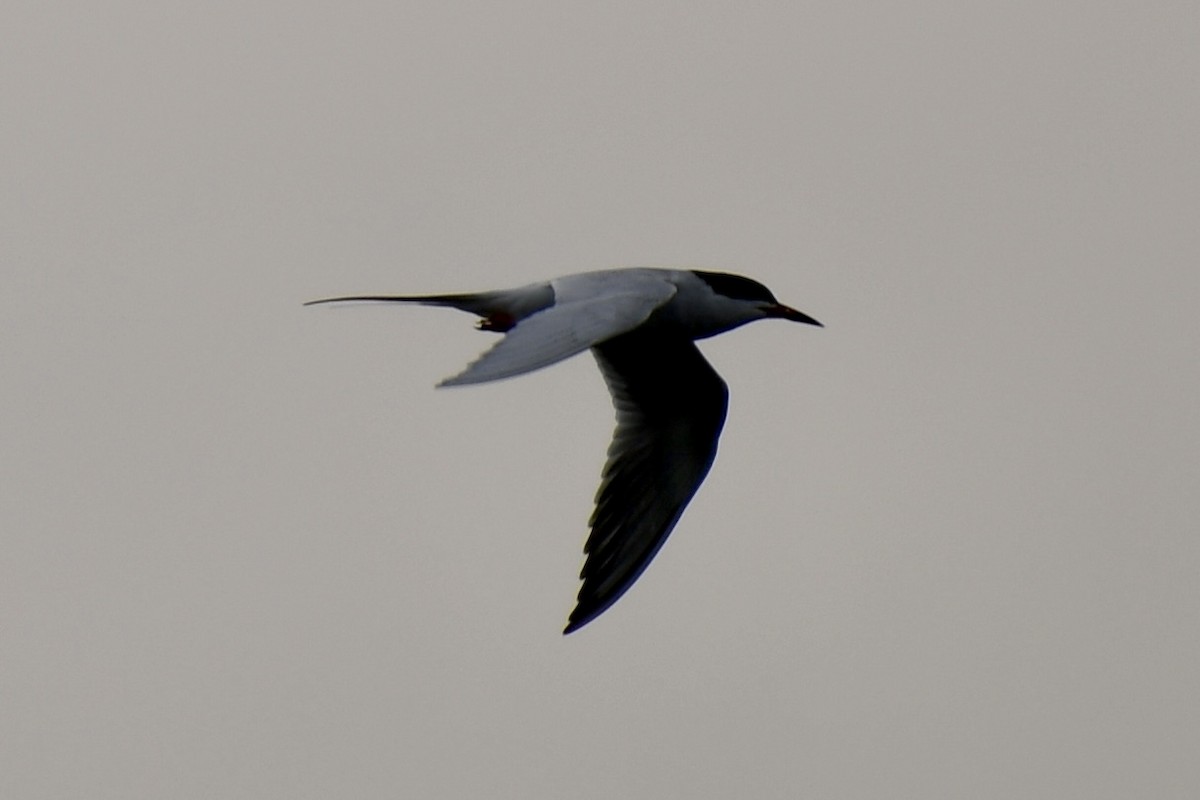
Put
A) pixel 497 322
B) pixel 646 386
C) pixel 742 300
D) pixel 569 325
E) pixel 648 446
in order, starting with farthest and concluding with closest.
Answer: pixel 646 386 → pixel 648 446 → pixel 742 300 → pixel 497 322 → pixel 569 325

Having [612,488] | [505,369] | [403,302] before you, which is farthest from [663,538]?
[505,369]

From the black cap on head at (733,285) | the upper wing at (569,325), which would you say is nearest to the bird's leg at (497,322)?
the upper wing at (569,325)

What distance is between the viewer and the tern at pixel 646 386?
13.1 meters

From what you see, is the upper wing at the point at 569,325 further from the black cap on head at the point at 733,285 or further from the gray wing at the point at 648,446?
the gray wing at the point at 648,446

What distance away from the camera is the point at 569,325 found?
11.4 m

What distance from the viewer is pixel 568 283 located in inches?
511

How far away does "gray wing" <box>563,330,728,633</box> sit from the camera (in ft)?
46.6

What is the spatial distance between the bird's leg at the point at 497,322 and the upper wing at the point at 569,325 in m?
0.35

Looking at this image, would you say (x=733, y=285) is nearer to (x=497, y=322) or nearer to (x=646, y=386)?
(x=646, y=386)

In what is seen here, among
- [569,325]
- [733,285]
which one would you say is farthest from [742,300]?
[569,325]

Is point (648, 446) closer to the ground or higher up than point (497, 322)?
closer to the ground

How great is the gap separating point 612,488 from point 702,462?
0.67 m

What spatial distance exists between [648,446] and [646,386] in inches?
17.5

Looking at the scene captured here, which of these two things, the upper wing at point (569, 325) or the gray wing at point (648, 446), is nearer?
the upper wing at point (569, 325)
